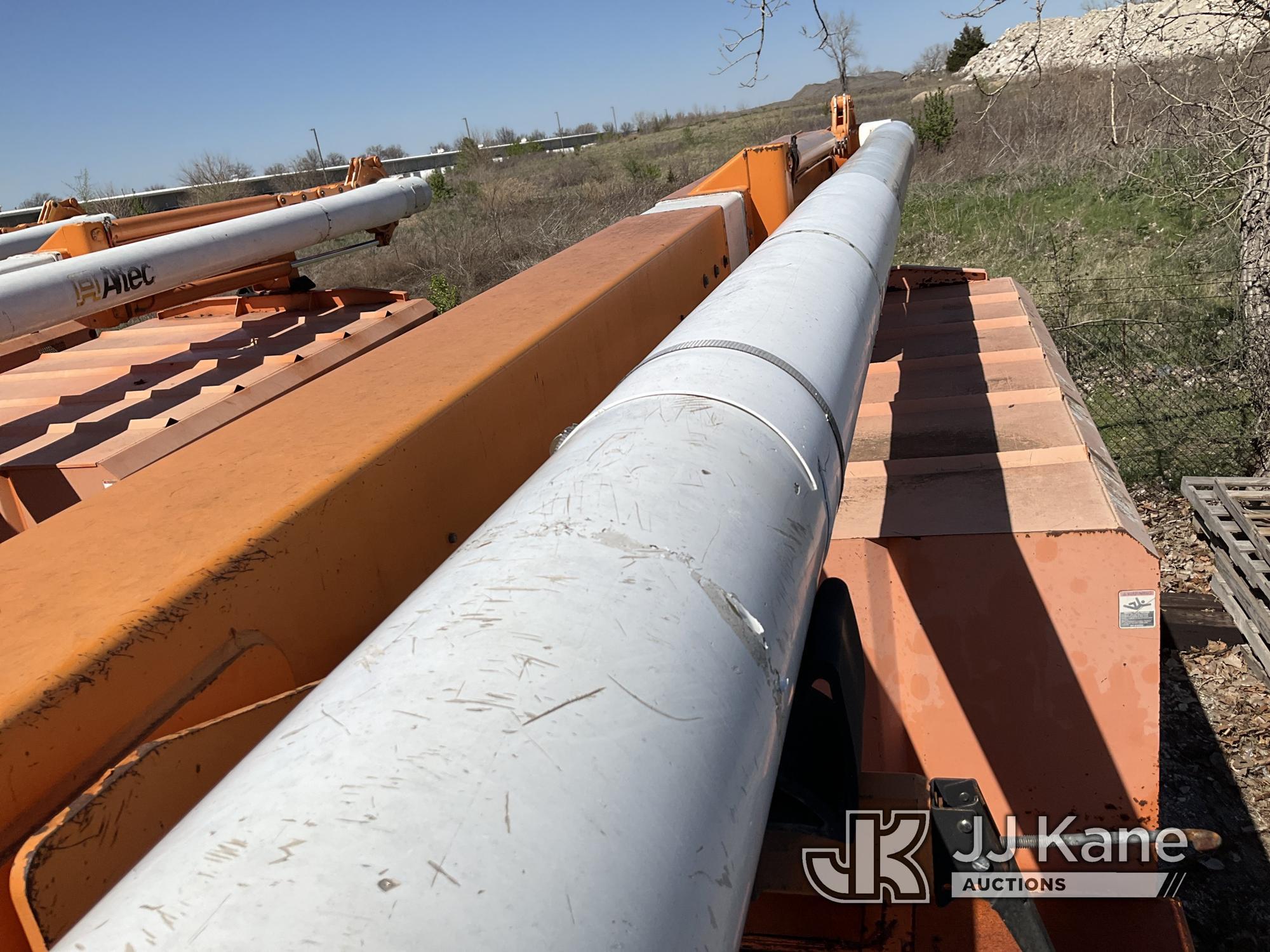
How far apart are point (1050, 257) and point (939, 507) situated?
989 centimetres

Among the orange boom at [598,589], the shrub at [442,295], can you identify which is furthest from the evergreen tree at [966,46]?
the orange boom at [598,589]

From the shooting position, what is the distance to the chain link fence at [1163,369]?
6.34 m

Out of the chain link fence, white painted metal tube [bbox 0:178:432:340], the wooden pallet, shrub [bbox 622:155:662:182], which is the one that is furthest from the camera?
shrub [bbox 622:155:662:182]

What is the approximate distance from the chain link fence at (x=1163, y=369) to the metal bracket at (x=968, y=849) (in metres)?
5.60

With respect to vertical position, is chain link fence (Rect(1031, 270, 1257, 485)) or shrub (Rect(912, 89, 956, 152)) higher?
shrub (Rect(912, 89, 956, 152))

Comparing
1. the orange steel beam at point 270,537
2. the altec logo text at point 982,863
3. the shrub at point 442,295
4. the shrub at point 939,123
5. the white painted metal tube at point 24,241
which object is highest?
the shrub at point 939,123

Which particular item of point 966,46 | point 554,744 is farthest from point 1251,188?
point 966,46

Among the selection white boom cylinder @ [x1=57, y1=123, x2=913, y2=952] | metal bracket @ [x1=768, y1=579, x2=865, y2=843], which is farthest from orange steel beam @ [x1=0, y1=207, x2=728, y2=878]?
metal bracket @ [x1=768, y1=579, x2=865, y2=843]

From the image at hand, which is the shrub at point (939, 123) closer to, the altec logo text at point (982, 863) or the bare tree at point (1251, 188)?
the bare tree at point (1251, 188)

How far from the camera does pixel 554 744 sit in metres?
0.66

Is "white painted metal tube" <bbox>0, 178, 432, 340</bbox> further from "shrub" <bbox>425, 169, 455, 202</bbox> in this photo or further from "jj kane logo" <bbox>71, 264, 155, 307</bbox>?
"shrub" <bbox>425, 169, 455, 202</bbox>

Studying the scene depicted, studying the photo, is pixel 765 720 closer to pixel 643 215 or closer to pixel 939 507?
pixel 939 507

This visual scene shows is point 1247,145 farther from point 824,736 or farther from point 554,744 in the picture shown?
point 554,744

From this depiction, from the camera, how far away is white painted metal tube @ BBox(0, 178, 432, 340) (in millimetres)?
3084
